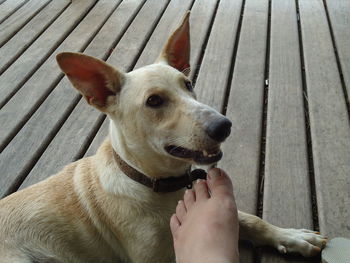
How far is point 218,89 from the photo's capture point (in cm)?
290

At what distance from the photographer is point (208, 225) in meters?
1.69

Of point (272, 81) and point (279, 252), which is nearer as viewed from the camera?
point (279, 252)

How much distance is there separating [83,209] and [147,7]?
2.90m

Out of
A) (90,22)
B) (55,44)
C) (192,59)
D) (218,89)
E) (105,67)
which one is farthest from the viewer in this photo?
(90,22)

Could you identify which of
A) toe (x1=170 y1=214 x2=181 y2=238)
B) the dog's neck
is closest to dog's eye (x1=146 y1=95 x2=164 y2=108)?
the dog's neck

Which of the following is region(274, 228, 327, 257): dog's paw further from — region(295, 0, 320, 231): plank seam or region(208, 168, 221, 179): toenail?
region(208, 168, 221, 179): toenail

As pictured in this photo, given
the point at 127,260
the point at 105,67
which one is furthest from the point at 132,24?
the point at 127,260

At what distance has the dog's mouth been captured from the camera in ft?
5.29

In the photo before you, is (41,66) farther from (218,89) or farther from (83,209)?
(83,209)

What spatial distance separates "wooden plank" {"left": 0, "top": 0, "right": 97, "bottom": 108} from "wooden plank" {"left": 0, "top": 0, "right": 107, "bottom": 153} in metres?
0.03

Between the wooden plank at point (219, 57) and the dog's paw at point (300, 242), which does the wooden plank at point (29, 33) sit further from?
the dog's paw at point (300, 242)

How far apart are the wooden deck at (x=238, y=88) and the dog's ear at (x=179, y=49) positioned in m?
0.72

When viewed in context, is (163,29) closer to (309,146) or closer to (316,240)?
(309,146)

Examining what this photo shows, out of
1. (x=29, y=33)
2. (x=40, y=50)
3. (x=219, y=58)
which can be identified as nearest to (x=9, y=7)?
(x=29, y=33)
